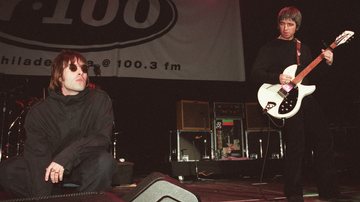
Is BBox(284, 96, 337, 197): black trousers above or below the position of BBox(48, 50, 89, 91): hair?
below

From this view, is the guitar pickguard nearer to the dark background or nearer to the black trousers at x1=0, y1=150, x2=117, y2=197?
the dark background

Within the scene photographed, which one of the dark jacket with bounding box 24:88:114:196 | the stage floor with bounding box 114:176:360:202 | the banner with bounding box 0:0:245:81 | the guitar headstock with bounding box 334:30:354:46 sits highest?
→ the banner with bounding box 0:0:245:81

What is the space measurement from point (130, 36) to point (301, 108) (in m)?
3.06

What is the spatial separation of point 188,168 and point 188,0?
9.06ft

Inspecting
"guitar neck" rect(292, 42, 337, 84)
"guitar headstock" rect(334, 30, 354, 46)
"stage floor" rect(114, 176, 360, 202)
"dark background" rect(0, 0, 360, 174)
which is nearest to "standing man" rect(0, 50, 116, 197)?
"stage floor" rect(114, 176, 360, 202)

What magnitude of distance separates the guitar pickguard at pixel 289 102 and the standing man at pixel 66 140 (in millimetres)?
1407

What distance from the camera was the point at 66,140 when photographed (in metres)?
2.02

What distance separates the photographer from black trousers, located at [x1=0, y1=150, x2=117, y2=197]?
69.3 inches

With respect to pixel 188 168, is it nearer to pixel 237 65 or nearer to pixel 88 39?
pixel 237 65

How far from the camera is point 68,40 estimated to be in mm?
4758

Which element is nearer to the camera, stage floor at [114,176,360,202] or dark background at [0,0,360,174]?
stage floor at [114,176,360,202]

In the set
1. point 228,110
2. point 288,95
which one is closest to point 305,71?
point 288,95

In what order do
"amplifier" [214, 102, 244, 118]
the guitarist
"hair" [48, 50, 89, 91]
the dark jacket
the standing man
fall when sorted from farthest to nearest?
"amplifier" [214, 102, 244, 118] → the guitarist → "hair" [48, 50, 89, 91] → the dark jacket → the standing man

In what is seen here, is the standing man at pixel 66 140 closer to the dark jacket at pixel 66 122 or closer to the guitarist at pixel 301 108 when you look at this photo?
the dark jacket at pixel 66 122
